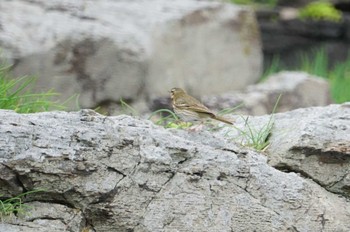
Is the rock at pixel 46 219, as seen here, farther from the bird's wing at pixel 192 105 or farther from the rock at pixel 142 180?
the bird's wing at pixel 192 105

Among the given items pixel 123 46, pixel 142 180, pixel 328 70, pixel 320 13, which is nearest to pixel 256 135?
pixel 142 180

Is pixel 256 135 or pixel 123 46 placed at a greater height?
pixel 256 135

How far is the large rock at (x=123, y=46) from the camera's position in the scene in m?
8.91

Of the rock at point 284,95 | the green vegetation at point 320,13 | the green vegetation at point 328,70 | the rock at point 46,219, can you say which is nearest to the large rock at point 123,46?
the rock at point 284,95

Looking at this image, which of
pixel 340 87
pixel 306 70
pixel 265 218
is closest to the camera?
pixel 265 218

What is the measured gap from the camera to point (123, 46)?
934cm

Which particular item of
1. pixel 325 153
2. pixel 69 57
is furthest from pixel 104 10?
pixel 325 153

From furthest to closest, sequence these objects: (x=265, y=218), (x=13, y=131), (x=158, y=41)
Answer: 1. (x=158, y=41)
2. (x=265, y=218)
3. (x=13, y=131)

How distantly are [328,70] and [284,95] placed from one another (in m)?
3.09

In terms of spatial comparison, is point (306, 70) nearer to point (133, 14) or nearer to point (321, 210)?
point (133, 14)

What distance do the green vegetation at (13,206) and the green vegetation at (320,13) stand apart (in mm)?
9452

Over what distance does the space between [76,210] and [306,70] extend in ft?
25.2

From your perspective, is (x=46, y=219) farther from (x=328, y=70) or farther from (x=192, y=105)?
Result: (x=328, y=70)

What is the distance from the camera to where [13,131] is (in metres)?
5.25
